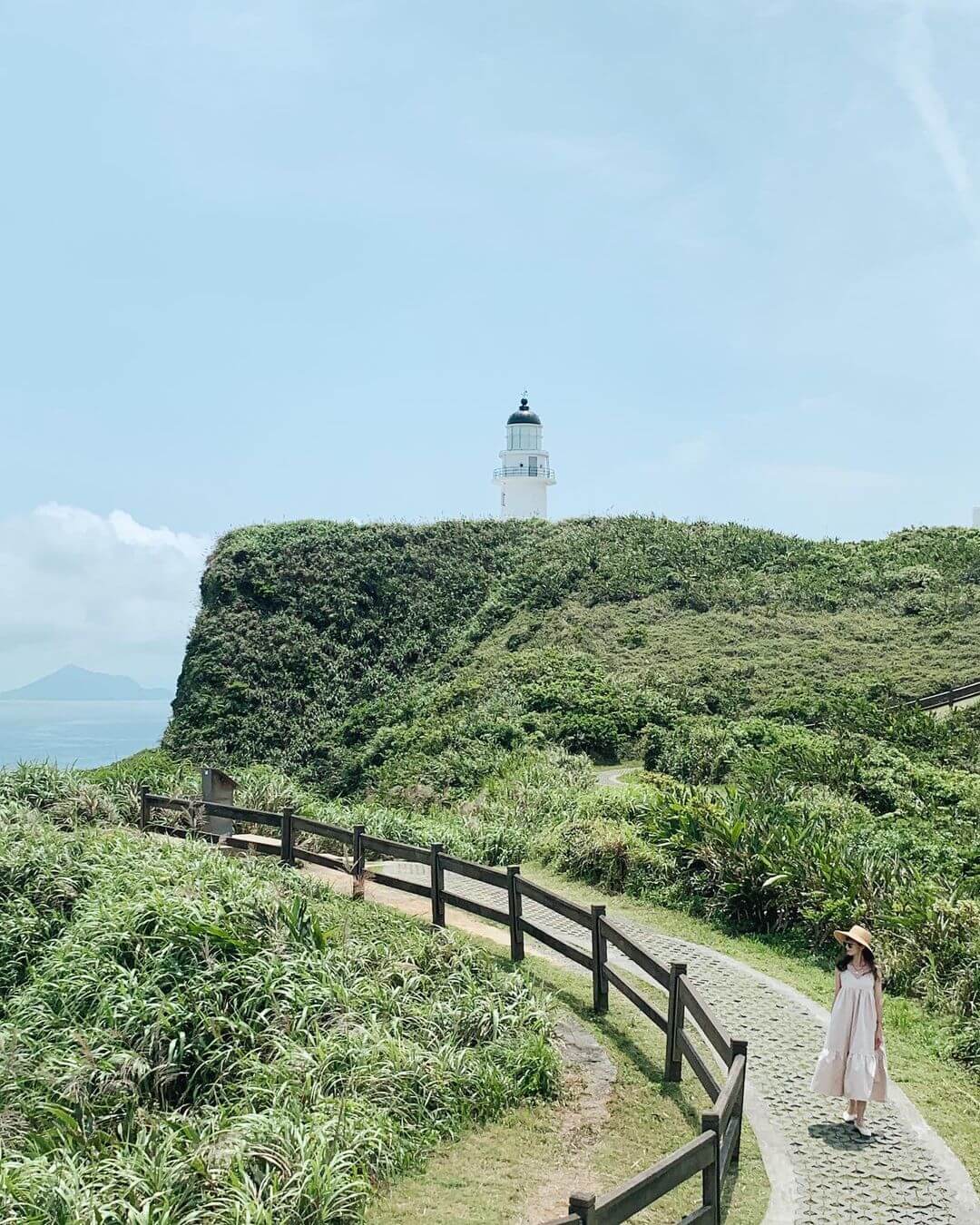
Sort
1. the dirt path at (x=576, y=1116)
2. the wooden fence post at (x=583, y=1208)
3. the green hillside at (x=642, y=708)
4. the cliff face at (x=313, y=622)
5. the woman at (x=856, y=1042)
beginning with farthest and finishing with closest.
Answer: the cliff face at (x=313, y=622)
the green hillside at (x=642, y=708)
the woman at (x=856, y=1042)
the dirt path at (x=576, y=1116)
the wooden fence post at (x=583, y=1208)

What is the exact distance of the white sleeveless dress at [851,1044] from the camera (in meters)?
7.42

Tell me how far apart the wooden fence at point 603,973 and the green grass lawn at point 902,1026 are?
126cm

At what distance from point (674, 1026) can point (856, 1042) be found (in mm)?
1306

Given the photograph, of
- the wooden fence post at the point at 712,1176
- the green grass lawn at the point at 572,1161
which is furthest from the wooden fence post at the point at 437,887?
the wooden fence post at the point at 712,1176

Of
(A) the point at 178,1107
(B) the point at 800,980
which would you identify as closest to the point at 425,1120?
(A) the point at 178,1107

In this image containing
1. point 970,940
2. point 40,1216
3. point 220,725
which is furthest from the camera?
point 220,725

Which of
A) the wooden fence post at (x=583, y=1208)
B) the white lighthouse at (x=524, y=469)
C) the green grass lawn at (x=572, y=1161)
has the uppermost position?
the white lighthouse at (x=524, y=469)

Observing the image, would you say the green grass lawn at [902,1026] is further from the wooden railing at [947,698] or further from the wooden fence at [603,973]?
the wooden railing at [947,698]

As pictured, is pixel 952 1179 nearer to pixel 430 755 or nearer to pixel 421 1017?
pixel 421 1017

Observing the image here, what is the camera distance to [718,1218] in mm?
5613

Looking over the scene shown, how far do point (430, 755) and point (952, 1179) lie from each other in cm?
2175

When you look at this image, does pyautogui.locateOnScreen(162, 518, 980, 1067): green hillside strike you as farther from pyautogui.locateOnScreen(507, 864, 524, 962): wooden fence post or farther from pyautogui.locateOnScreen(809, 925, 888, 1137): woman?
pyautogui.locateOnScreen(507, 864, 524, 962): wooden fence post

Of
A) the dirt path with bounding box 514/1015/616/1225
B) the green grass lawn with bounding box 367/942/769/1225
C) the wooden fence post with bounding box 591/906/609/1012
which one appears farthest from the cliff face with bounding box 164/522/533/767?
the green grass lawn with bounding box 367/942/769/1225

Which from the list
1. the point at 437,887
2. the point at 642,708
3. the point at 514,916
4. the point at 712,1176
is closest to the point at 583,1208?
the point at 712,1176
